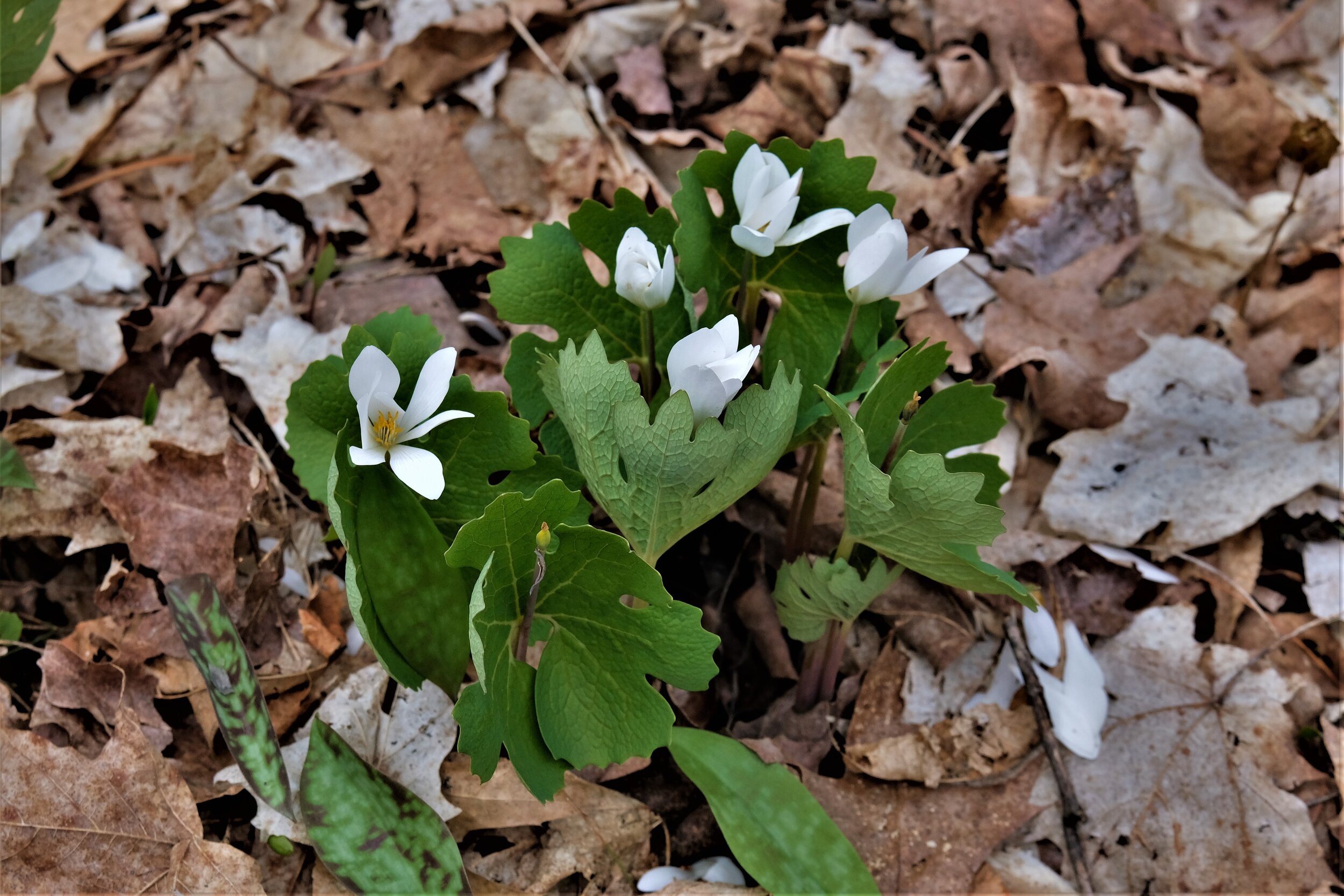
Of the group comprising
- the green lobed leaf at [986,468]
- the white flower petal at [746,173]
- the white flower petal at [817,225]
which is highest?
the white flower petal at [746,173]

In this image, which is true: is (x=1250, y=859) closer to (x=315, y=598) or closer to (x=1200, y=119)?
(x=315, y=598)

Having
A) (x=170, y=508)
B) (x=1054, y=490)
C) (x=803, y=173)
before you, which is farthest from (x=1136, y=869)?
(x=170, y=508)

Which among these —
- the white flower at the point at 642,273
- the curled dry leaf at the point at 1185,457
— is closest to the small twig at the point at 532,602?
the white flower at the point at 642,273

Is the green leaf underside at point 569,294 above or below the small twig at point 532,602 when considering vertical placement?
above

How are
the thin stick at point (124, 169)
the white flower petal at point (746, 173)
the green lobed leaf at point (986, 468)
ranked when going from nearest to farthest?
the white flower petal at point (746, 173) < the green lobed leaf at point (986, 468) < the thin stick at point (124, 169)

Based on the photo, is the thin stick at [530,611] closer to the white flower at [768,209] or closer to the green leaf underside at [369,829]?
the green leaf underside at [369,829]
